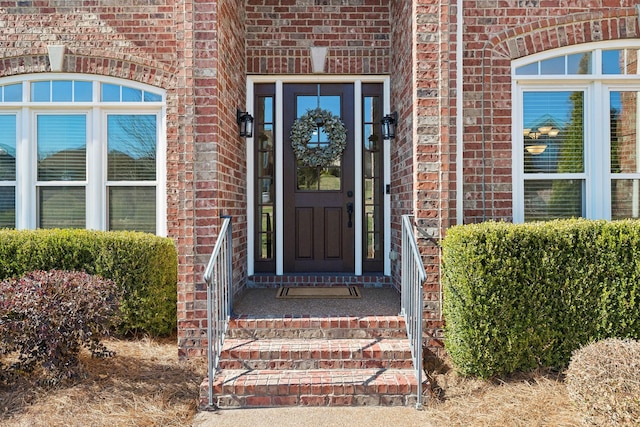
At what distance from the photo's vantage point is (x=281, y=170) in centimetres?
502

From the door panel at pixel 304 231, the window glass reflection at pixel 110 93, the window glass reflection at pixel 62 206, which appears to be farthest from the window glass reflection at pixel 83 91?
the door panel at pixel 304 231

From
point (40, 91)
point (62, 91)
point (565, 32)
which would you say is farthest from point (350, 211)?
point (40, 91)

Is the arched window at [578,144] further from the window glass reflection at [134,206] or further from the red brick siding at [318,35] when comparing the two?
the window glass reflection at [134,206]

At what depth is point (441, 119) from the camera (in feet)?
12.1

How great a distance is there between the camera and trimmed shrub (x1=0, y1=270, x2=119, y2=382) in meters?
3.12

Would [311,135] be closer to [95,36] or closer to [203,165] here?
[203,165]

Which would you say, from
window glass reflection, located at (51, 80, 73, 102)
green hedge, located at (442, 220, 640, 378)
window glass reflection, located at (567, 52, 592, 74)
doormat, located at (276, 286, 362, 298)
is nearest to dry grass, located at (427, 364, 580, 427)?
green hedge, located at (442, 220, 640, 378)

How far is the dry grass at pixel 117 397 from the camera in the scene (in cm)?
281

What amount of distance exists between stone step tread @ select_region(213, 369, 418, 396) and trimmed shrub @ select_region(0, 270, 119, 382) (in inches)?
41.7

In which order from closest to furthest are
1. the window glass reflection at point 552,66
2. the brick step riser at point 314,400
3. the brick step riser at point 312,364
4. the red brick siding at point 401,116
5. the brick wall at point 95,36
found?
1. the brick step riser at point 314,400
2. the brick step riser at point 312,364
3. the red brick siding at point 401,116
4. the window glass reflection at point 552,66
5. the brick wall at point 95,36

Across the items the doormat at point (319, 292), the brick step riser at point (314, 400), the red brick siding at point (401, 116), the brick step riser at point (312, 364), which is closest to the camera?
the brick step riser at point (314, 400)

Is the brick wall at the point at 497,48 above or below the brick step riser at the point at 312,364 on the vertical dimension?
above

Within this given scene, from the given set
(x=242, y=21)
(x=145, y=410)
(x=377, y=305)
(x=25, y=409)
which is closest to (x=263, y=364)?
(x=145, y=410)

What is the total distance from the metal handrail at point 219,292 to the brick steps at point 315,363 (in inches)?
2.9
